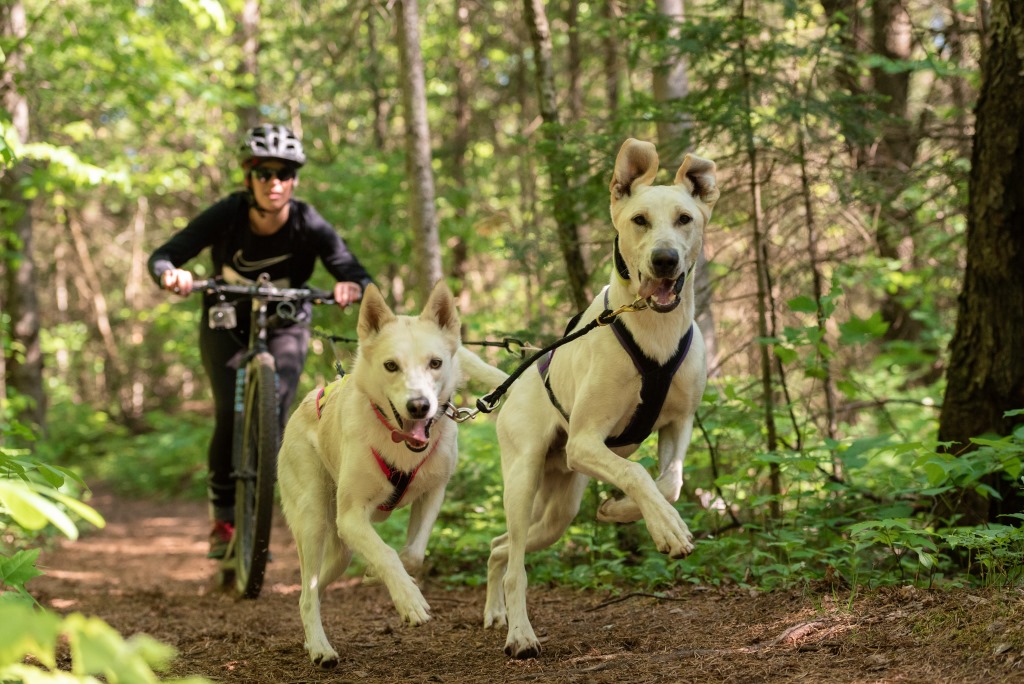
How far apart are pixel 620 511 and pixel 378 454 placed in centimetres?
118

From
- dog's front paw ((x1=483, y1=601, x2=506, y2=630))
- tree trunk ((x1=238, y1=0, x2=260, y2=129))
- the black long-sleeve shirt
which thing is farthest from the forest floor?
tree trunk ((x1=238, y1=0, x2=260, y2=129))

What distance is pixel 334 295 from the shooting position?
5.66 metres

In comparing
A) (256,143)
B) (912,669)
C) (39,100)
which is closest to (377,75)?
(39,100)

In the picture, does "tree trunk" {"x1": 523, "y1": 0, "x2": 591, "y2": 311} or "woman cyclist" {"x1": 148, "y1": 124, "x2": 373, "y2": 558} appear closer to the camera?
"woman cyclist" {"x1": 148, "y1": 124, "x2": 373, "y2": 558}

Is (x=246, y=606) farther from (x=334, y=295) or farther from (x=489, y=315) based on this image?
(x=489, y=315)

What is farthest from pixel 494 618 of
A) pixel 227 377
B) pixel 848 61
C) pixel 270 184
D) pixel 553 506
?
pixel 848 61

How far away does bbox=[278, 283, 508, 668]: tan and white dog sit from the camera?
13.1 ft

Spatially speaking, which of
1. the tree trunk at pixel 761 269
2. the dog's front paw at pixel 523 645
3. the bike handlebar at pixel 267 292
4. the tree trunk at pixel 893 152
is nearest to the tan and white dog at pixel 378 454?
the dog's front paw at pixel 523 645

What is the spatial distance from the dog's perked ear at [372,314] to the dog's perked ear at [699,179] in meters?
1.52

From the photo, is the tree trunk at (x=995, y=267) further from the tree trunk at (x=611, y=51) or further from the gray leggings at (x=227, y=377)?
the gray leggings at (x=227, y=377)

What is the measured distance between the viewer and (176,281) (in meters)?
5.50

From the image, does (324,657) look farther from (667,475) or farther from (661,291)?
(661,291)

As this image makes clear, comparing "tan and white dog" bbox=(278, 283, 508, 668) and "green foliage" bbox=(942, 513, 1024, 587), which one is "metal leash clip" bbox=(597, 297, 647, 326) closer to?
"tan and white dog" bbox=(278, 283, 508, 668)

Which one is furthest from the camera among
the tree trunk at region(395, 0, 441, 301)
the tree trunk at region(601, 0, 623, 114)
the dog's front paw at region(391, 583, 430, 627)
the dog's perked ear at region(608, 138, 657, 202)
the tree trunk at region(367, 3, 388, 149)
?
the tree trunk at region(367, 3, 388, 149)
